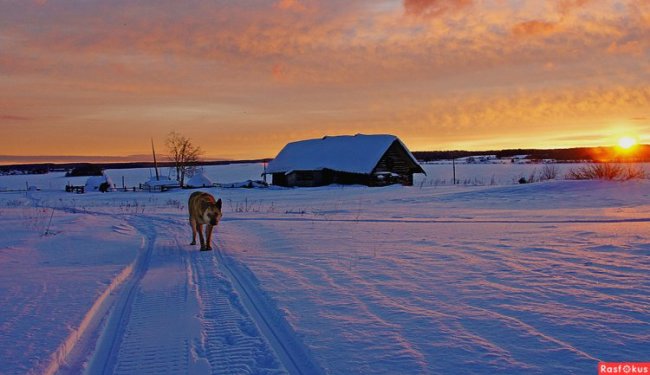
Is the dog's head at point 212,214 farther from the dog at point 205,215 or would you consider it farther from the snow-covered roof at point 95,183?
the snow-covered roof at point 95,183

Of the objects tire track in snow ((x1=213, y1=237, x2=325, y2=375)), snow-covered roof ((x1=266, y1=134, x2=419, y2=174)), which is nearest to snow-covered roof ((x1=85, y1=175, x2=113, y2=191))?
snow-covered roof ((x1=266, y1=134, x2=419, y2=174))

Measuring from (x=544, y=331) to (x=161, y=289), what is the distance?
191 inches

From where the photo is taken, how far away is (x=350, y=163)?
43844 mm

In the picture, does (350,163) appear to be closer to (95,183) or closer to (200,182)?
(200,182)

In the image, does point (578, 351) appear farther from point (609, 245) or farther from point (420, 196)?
point (420, 196)

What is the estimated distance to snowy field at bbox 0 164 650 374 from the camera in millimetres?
4105

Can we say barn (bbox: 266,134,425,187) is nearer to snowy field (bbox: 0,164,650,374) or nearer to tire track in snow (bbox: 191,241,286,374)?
snowy field (bbox: 0,164,650,374)

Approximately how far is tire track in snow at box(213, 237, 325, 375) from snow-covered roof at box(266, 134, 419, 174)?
35248mm

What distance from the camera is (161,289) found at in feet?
22.0

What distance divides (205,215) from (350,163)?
1332 inches

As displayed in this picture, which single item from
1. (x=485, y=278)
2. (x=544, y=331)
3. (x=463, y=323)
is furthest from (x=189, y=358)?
(x=485, y=278)

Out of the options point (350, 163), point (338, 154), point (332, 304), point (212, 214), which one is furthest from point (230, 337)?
point (338, 154)

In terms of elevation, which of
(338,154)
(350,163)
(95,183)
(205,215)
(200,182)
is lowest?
(205,215)

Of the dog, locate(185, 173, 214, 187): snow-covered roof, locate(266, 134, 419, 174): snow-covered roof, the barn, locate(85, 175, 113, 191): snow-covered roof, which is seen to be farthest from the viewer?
locate(85, 175, 113, 191): snow-covered roof
